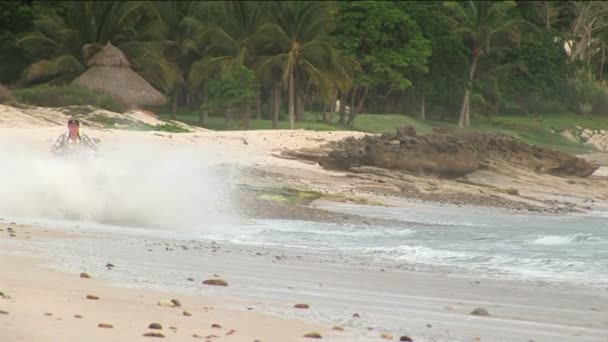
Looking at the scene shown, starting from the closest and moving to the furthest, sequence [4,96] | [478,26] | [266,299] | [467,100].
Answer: [266,299] < [4,96] < [478,26] < [467,100]

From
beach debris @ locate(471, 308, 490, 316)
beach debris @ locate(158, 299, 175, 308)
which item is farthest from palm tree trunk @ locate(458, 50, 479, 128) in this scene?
beach debris @ locate(158, 299, 175, 308)

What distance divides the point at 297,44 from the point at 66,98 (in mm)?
11621

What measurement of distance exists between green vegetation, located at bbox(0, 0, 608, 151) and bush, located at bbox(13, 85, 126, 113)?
0.06 metres

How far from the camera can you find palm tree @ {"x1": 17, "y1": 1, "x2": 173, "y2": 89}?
4256 cm

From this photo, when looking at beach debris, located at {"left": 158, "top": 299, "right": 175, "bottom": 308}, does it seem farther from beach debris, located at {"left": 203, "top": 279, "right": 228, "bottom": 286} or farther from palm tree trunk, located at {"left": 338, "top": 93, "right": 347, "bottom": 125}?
palm tree trunk, located at {"left": 338, "top": 93, "right": 347, "bottom": 125}

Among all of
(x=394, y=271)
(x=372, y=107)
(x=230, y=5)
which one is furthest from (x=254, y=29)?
(x=394, y=271)

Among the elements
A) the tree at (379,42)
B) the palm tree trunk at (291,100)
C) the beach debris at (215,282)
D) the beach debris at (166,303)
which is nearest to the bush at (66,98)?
the palm tree trunk at (291,100)

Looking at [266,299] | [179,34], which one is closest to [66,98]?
[179,34]

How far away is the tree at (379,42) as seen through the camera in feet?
160

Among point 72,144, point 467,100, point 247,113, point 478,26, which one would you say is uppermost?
point 478,26

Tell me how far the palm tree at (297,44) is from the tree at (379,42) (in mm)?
3568

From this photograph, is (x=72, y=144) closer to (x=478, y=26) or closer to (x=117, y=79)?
(x=117, y=79)

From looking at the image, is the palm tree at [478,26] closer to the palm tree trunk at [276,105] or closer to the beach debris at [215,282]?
the palm tree trunk at [276,105]

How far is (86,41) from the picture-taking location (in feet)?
144
